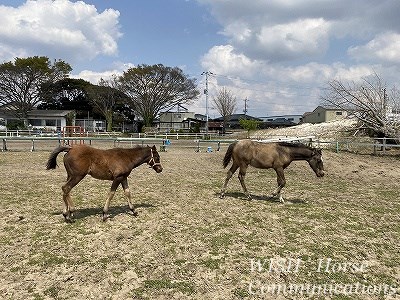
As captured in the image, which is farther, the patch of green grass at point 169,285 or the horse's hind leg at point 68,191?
the horse's hind leg at point 68,191

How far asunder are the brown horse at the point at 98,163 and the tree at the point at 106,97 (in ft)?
166

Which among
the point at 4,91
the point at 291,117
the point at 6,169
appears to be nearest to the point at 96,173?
the point at 6,169

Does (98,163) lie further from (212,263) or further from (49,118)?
(49,118)

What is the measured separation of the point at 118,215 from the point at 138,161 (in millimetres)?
1151

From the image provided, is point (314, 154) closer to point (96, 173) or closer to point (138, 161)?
point (138, 161)

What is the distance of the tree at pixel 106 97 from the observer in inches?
2131

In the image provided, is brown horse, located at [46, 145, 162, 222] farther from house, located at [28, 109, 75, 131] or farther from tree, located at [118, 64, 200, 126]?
house, located at [28, 109, 75, 131]

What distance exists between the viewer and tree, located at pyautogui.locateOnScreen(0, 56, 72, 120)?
160 ft

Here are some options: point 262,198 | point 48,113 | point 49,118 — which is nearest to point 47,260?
point 262,198

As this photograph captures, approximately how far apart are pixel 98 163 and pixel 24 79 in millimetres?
51670

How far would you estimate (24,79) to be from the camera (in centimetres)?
4975

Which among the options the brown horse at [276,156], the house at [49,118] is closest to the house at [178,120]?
the house at [49,118]

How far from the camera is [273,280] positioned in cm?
408

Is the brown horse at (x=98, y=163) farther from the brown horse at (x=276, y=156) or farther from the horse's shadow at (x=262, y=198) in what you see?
the horse's shadow at (x=262, y=198)
